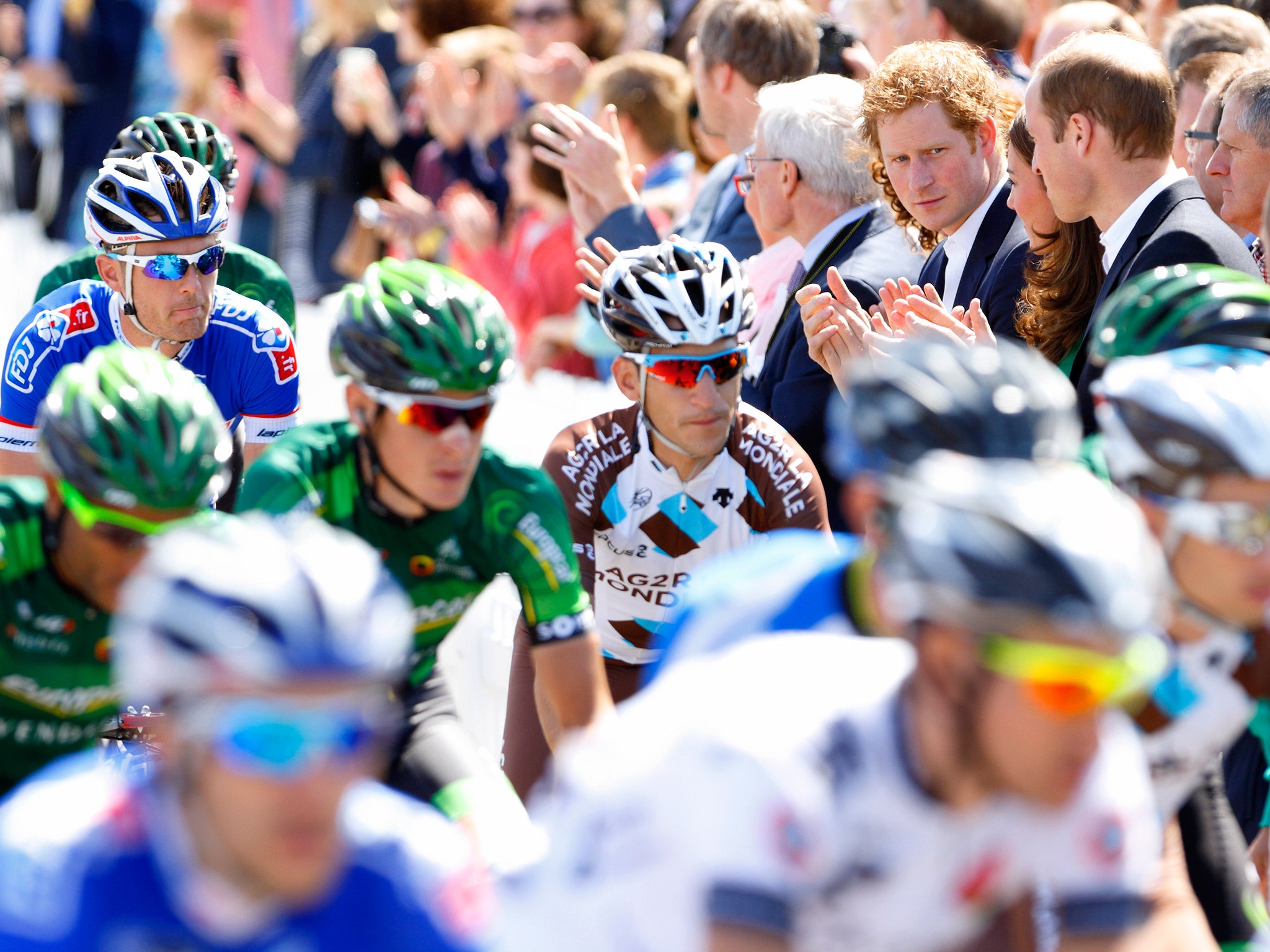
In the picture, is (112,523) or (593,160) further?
(593,160)

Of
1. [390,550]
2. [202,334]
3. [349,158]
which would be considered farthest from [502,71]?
[390,550]

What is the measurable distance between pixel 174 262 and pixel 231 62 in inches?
288

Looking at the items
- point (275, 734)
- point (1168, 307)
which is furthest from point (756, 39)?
point (275, 734)

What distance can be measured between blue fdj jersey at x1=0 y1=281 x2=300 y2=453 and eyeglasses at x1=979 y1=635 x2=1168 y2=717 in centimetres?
375

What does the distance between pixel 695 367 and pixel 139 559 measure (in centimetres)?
187

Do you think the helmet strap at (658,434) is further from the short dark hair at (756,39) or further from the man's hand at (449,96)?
the man's hand at (449,96)

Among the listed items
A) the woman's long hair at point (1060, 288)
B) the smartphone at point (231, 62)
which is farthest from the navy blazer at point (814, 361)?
the smartphone at point (231, 62)

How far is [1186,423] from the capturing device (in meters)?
2.98

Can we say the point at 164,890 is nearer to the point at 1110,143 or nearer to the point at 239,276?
the point at 1110,143

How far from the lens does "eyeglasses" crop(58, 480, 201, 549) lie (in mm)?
3340

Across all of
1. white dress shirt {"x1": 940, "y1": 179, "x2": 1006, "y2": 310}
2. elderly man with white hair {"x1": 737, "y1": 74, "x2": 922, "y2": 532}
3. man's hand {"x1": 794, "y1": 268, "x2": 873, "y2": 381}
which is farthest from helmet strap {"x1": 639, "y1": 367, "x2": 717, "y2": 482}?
white dress shirt {"x1": 940, "y1": 179, "x2": 1006, "y2": 310}

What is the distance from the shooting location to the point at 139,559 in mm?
3379

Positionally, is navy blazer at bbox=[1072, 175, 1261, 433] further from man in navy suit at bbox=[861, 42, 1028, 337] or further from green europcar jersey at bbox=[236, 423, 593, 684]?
green europcar jersey at bbox=[236, 423, 593, 684]

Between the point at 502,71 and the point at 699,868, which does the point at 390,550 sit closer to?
the point at 699,868
